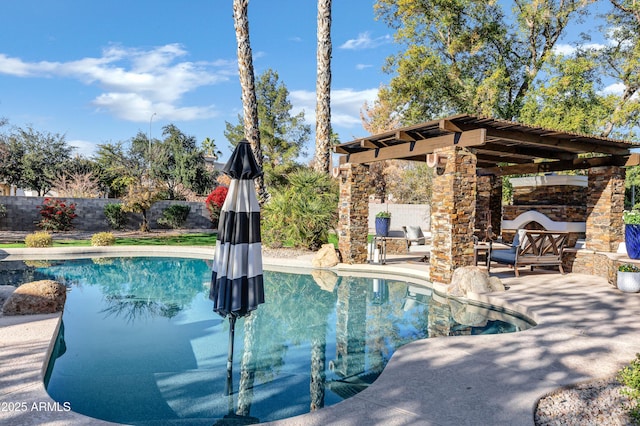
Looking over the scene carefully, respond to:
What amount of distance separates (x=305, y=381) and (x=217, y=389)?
952 millimetres

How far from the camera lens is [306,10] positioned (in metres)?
20.9

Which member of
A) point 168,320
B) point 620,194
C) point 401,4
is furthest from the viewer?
point 401,4

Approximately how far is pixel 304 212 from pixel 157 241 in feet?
24.5

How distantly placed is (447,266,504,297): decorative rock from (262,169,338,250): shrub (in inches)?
265

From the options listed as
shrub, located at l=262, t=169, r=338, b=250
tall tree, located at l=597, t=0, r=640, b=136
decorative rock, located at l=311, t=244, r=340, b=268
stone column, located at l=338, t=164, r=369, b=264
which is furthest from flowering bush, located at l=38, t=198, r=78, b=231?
tall tree, located at l=597, t=0, r=640, b=136

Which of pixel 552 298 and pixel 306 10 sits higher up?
pixel 306 10

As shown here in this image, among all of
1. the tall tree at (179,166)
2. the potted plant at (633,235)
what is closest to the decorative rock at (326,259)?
the potted plant at (633,235)

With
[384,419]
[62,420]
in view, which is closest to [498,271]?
[384,419]

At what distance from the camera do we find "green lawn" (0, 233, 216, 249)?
51.7 feet

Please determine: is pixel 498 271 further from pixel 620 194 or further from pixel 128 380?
pixel 128 380

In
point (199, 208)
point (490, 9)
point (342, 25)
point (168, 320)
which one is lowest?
point (168, 320)

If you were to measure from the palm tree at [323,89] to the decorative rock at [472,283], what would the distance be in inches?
332

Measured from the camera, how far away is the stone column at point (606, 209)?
34.9 feet

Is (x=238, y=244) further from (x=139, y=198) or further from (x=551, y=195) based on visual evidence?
(x=139, y=198)
